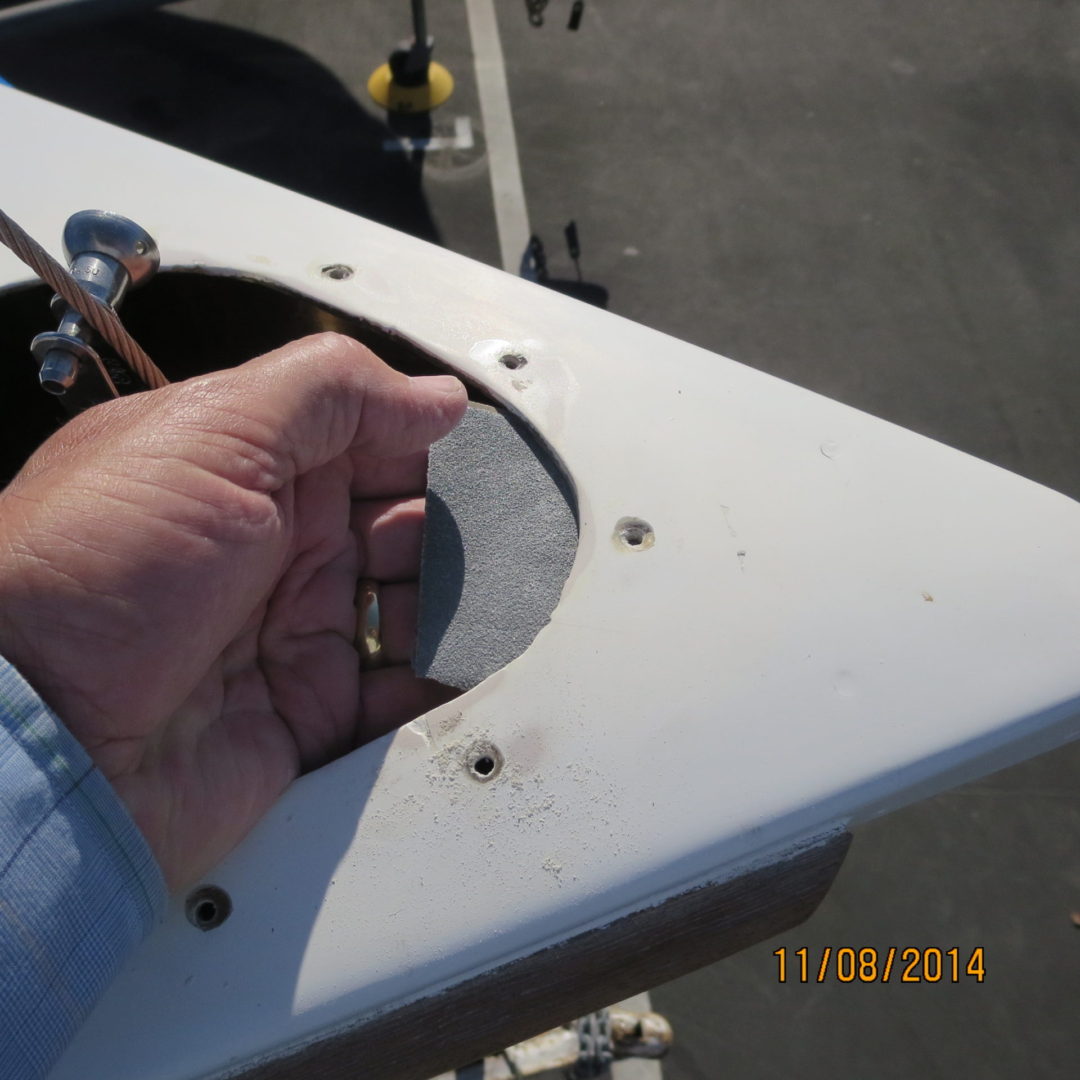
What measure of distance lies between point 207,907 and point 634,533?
1.62 feet

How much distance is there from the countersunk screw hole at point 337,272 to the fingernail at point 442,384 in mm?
221

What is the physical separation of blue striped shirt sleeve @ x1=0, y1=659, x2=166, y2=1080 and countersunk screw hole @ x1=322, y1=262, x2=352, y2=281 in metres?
0.59

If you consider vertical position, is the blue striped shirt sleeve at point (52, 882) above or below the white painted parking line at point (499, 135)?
above

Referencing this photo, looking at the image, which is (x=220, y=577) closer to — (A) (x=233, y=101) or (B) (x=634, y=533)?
(B) (x=634, y=533)

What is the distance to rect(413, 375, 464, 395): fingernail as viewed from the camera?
95 centimetres

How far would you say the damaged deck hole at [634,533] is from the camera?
3.05ft

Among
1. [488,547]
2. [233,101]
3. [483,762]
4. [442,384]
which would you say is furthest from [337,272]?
[233,101]

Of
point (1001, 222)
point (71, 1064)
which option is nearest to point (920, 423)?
point (1001, 222)

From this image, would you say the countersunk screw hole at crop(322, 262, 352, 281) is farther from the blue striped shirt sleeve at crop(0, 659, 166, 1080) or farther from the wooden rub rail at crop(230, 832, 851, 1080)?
the wooden rub rail at crop(230, 832, 851, 1080)

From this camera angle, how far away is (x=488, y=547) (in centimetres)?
96
